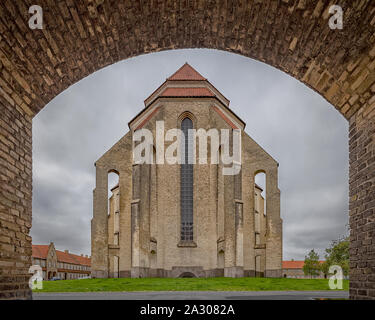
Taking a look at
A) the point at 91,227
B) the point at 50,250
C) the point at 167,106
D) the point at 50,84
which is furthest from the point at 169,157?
the point at 50,250

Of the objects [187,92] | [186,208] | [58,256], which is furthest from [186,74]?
[58,256]

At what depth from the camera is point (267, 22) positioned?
204 inches

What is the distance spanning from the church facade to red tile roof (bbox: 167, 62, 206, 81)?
3541 millimetres

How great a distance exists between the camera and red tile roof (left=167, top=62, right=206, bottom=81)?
31514 millimetres

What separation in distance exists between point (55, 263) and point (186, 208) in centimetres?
4857

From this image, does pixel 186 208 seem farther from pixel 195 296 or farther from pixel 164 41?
pixel 164 41

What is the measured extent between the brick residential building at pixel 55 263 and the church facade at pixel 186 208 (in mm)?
33857

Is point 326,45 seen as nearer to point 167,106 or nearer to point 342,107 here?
point 342,107

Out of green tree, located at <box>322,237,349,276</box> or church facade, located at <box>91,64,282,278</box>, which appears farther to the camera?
green tree, located at <box>322,237,349,276</box>

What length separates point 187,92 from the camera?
2914 centimetres

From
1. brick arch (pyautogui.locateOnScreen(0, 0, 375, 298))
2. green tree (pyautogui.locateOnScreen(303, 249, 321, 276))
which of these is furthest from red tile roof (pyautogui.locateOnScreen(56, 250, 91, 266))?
brick arch (pyautogui.locateOnScreen(0, 0, 375, 298))
